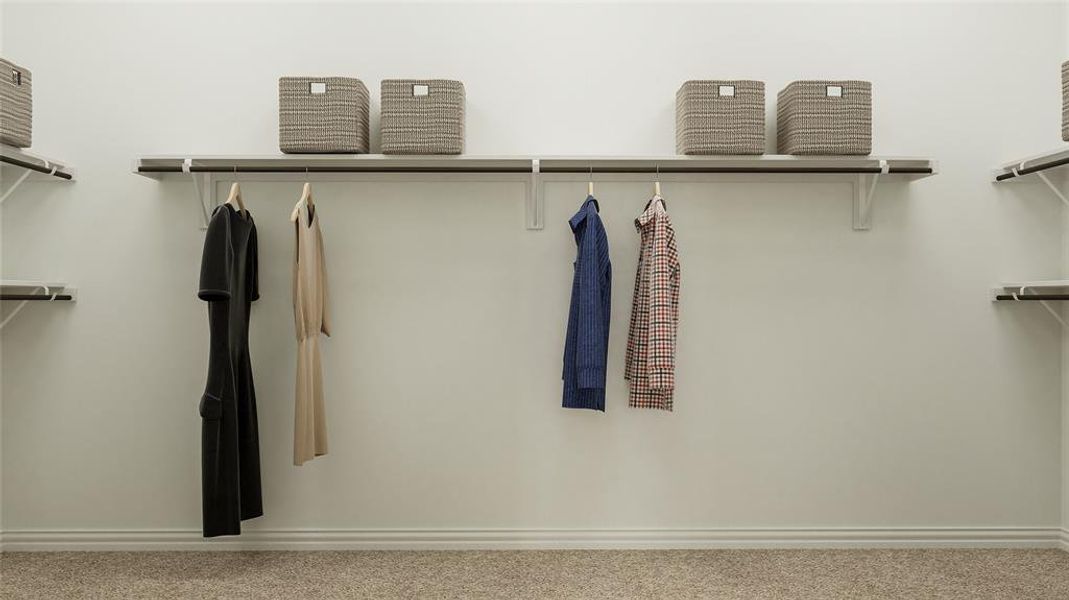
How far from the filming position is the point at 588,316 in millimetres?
2494

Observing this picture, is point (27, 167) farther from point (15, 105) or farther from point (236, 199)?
point (236, 199)

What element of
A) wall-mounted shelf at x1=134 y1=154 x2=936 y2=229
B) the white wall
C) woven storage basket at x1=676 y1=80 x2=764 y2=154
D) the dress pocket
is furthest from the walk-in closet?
the dress pocket

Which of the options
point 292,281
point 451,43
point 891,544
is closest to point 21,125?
point 292,281

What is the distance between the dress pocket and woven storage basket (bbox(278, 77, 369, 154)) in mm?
973

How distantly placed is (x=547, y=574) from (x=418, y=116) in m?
1.85

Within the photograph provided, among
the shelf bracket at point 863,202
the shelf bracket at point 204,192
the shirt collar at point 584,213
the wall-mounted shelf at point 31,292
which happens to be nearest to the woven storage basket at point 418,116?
the shirt collar at point 584,213

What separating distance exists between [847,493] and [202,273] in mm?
2766

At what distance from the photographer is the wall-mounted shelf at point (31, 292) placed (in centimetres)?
255

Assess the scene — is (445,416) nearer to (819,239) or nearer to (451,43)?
(451,43)

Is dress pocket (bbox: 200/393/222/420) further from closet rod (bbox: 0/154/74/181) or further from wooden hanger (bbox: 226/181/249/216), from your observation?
closet rod (bbox: 0/154/74/181)

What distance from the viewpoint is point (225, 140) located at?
9.03 ft

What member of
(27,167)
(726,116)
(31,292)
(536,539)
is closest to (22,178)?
(27,167)

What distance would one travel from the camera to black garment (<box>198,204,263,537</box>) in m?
2.33

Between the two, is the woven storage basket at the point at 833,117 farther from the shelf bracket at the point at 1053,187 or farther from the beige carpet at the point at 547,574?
the beige carpet at the point at 547,574
